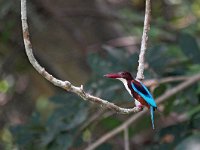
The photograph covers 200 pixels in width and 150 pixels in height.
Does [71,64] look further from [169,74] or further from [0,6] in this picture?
[169,74]

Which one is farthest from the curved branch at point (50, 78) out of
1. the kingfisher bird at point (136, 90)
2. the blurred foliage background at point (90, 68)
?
the blurred foliage background at point (90, 68)

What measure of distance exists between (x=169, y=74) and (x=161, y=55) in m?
0.14

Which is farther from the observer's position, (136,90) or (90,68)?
(90,68)

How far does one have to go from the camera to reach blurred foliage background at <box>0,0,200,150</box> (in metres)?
3.73

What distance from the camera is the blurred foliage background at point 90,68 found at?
147 inches

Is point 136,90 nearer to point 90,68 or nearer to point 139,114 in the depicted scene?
point 139,114

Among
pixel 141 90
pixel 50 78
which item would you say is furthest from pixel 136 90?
pixel 50 78

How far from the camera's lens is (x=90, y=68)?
4.97 metres

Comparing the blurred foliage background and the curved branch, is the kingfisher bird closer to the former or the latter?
the curved branch

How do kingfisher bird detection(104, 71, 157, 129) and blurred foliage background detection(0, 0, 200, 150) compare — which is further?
blurred foliage background detection(0, 0, 200, 150)

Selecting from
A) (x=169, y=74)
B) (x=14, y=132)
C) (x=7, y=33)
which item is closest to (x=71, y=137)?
(x=14, y=132)

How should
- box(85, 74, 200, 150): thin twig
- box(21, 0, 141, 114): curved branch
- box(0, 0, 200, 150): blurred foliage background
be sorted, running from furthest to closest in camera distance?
box(0, 0, 200, 150): blurred foliage background < box(85, 74, 200, 150): thin twig < box(21, 0, 141, 114): curved branch

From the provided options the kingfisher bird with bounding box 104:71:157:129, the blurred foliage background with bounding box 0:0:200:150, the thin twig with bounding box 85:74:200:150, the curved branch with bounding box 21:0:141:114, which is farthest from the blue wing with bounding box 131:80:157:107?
the thin twig with bounding box 85:74:200:150

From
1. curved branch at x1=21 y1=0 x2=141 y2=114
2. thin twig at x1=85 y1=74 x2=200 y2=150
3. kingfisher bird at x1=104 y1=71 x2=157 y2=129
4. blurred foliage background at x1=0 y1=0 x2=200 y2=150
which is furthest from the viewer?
blurred foliage background at x1=0 y1=0 x2=200 y2=150
